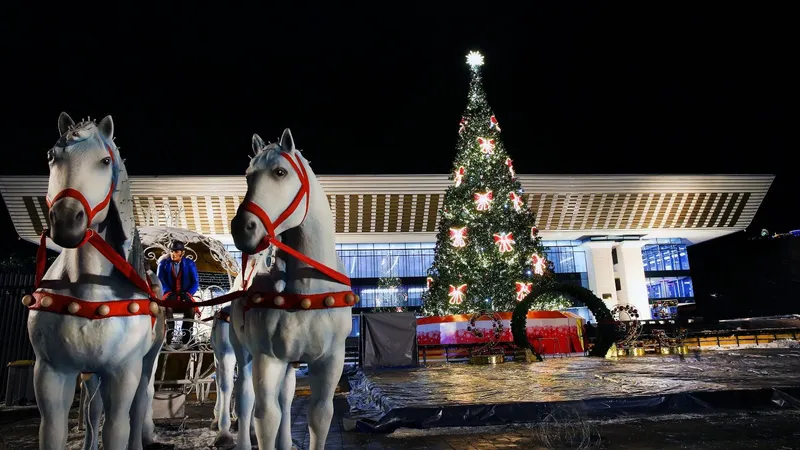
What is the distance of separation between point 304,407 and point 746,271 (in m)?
27.3

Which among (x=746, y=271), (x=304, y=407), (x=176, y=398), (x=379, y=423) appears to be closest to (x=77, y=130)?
(x=379, y=423)

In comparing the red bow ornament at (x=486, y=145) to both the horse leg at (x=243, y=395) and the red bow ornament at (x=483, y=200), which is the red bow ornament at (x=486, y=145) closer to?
the red bow ornament at (x=483, y=200)

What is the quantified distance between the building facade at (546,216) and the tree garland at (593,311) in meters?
13.0

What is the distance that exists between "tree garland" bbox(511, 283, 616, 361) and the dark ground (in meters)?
7.57

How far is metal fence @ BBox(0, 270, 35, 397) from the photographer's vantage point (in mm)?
9766

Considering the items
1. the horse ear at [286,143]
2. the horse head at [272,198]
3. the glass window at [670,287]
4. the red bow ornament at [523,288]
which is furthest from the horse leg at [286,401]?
the glass window at [670,287]

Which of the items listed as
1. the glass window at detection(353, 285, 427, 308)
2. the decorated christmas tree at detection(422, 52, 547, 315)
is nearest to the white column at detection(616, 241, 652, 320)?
the glass window at detection(353, 285, 427, 308)

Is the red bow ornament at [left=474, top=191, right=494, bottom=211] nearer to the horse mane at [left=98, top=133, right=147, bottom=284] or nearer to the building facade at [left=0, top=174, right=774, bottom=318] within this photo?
the building facade at [left=0, top=174, right=774, bottom=318]

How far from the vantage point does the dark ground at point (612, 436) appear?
3.79 meters

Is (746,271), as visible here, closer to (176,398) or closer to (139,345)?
(176,398)

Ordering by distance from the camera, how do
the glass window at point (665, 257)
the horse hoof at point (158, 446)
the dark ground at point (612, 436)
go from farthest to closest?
the glass window at point (665, 257), the horse hoof at point (158, 446), the dark ground at point (612, 436)

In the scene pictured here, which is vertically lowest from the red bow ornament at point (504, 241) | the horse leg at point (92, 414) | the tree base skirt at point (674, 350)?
the tree base skirt at point (674, 350)

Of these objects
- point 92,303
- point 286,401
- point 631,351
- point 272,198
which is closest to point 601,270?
point 631,351

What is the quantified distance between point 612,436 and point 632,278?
88.5ft
